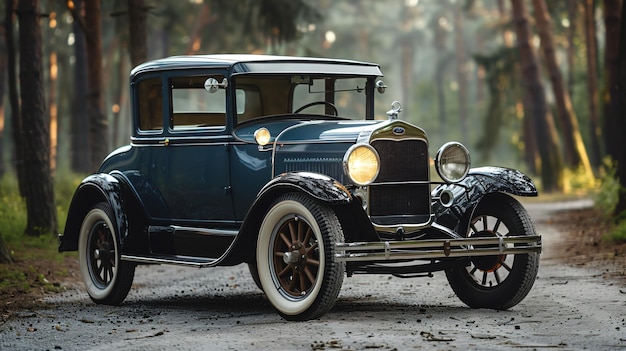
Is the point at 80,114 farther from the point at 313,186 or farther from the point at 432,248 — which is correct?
the point at 313,186

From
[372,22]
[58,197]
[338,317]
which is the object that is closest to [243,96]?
[338,317]

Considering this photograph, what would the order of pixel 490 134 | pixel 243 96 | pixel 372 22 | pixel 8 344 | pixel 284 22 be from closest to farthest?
1. pixel 8 344
2. pixel 243 96
3. pixel 284 22
4. pixel 490 134
5. pixel 372 22

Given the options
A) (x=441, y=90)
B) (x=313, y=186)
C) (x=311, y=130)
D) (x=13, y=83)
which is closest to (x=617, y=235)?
(x=311, y=130)

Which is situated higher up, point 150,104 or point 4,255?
point 150,104

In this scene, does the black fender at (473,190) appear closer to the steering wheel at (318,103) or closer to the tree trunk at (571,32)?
the steering wheel at (318,103)

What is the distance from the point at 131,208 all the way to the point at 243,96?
1.59 metres

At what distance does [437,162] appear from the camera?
891 cm

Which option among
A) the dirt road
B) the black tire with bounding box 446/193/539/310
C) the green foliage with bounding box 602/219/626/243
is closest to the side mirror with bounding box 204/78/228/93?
the dirt road

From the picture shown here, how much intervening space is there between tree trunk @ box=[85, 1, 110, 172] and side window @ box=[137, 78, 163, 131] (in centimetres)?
776

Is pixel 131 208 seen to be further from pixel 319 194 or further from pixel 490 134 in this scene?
pixel 490 134

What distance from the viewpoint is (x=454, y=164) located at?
29.5ft

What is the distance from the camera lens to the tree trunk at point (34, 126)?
14.8 m

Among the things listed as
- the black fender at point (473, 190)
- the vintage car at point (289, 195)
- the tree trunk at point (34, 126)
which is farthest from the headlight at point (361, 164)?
the tree trunk at point (34, 126)

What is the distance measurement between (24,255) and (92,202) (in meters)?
3.26
